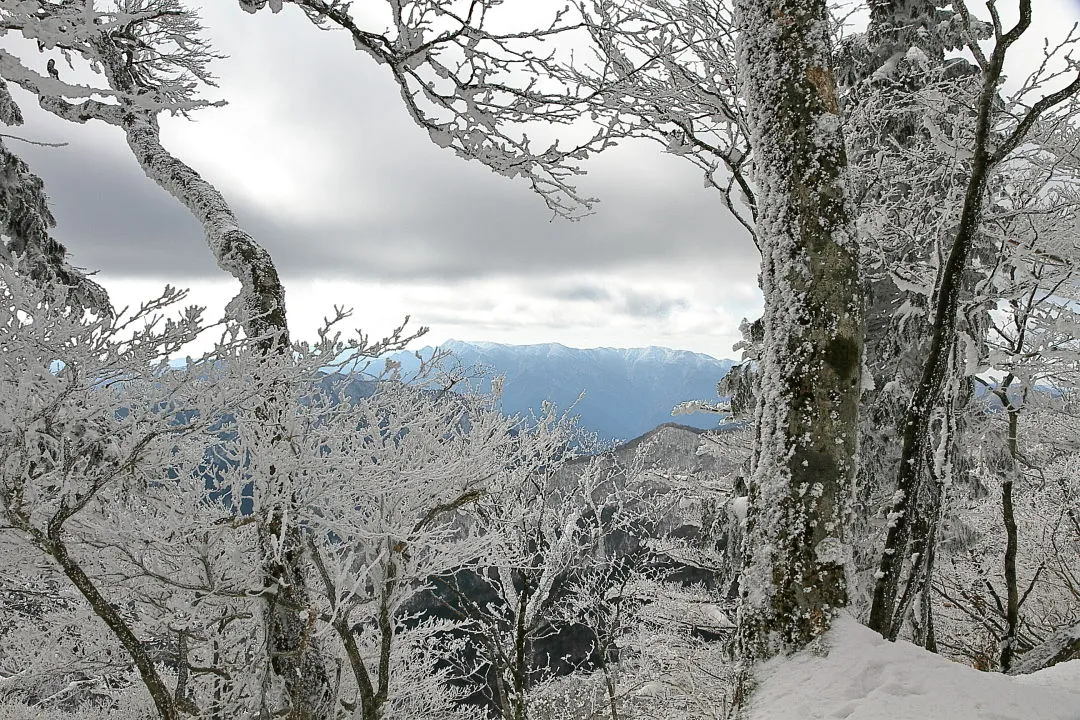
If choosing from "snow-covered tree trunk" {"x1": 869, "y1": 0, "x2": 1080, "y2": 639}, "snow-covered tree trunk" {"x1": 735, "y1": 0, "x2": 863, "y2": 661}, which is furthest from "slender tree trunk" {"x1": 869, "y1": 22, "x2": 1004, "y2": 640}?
"snow-covered tree trunk" {"x1": 735, "y1": 0, "x2": 863, "y2": 661}

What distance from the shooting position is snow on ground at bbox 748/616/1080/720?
69.5 inches

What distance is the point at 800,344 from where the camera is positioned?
2.25 meters

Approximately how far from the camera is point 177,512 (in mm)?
5230

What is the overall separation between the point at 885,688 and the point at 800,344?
1.26m

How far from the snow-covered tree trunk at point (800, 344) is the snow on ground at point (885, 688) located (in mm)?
83

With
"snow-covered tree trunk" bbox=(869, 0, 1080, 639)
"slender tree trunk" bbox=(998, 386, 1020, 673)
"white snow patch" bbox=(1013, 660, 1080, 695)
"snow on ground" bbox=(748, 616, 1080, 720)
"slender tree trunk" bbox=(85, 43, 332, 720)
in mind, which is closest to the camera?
"snow on ground" bbox=(748, 616, 1080, 720)

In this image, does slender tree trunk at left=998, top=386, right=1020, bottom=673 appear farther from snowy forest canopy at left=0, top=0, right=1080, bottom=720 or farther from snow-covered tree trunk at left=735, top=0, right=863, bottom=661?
snow-covered tree trunk at left=735, top=0, right=863, bottom=661

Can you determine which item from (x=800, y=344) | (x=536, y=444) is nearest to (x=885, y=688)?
(x=800, y=344)

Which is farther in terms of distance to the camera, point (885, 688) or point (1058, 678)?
point (1058, 678)

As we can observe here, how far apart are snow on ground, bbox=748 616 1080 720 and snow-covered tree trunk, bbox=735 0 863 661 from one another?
83 mm

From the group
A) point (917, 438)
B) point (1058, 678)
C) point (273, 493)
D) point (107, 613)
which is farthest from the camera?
point (273, 493)

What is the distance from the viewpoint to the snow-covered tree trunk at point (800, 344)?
2.13 metres

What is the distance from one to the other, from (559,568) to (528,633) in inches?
55.2

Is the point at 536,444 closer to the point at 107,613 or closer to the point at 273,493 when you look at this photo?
the point at 273,493
